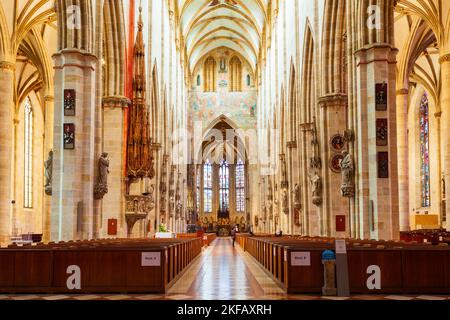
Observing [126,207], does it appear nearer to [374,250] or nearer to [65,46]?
[65,46]

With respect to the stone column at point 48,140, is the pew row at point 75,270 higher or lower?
lower

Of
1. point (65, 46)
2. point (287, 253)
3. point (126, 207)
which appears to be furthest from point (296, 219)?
point (287, 253)

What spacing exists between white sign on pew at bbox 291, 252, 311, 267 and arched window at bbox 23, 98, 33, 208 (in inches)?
1219

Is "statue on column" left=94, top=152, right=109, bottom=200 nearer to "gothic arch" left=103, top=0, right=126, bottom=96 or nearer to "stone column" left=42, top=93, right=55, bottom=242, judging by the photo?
"gothic arch" left=103, top=0, right=126, bottom=96

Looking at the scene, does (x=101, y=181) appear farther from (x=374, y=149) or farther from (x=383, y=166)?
(x=383, y=166)

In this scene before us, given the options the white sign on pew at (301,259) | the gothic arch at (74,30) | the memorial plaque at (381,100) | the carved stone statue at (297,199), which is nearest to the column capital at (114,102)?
the gothic arch at (74,30)

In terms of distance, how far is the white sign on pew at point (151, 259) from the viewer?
10.8 meters

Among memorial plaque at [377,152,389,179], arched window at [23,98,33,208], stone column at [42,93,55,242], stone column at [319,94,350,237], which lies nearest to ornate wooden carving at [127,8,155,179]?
stone column at [319,94,350,237]

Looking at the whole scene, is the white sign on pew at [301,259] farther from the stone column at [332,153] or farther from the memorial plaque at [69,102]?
the stone column at [332,153]

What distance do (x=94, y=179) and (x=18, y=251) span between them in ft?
26.2

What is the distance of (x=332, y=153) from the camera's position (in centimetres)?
2336

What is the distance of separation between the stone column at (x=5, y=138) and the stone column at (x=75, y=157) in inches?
308

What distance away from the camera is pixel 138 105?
79.0ft

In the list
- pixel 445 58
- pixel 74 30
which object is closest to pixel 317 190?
pixel 445 58
